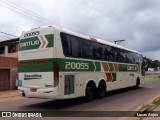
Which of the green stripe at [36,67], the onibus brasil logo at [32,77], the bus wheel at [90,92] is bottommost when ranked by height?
the bus wheel at [90,92]

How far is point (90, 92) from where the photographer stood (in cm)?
1409

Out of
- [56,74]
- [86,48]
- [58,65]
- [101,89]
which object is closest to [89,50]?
[86,48]

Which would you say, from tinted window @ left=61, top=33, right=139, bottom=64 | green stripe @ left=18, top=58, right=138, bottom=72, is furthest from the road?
tinted window @ left=61, top=33, right=139, bottom=64

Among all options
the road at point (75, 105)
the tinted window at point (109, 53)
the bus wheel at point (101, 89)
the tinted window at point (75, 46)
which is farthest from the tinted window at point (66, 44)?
the tinted window at point (109, 53)

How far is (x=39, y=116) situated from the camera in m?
9.97

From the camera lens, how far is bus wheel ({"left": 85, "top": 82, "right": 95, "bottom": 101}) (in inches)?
543

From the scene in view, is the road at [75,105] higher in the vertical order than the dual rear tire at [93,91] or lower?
lower

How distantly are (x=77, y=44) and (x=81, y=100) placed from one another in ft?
10.6

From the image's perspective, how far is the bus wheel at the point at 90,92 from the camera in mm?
13793

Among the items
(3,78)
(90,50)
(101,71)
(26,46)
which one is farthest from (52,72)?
(3,78)

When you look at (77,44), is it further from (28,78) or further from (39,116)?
(39,116)

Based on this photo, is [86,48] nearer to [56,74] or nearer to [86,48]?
[86,48]

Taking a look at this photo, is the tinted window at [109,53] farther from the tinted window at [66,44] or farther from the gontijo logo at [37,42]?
the gontijo logo at [37,42]

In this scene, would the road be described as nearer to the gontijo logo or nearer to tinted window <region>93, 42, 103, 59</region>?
tinted window <region>93, 42, 103, 59</region>
